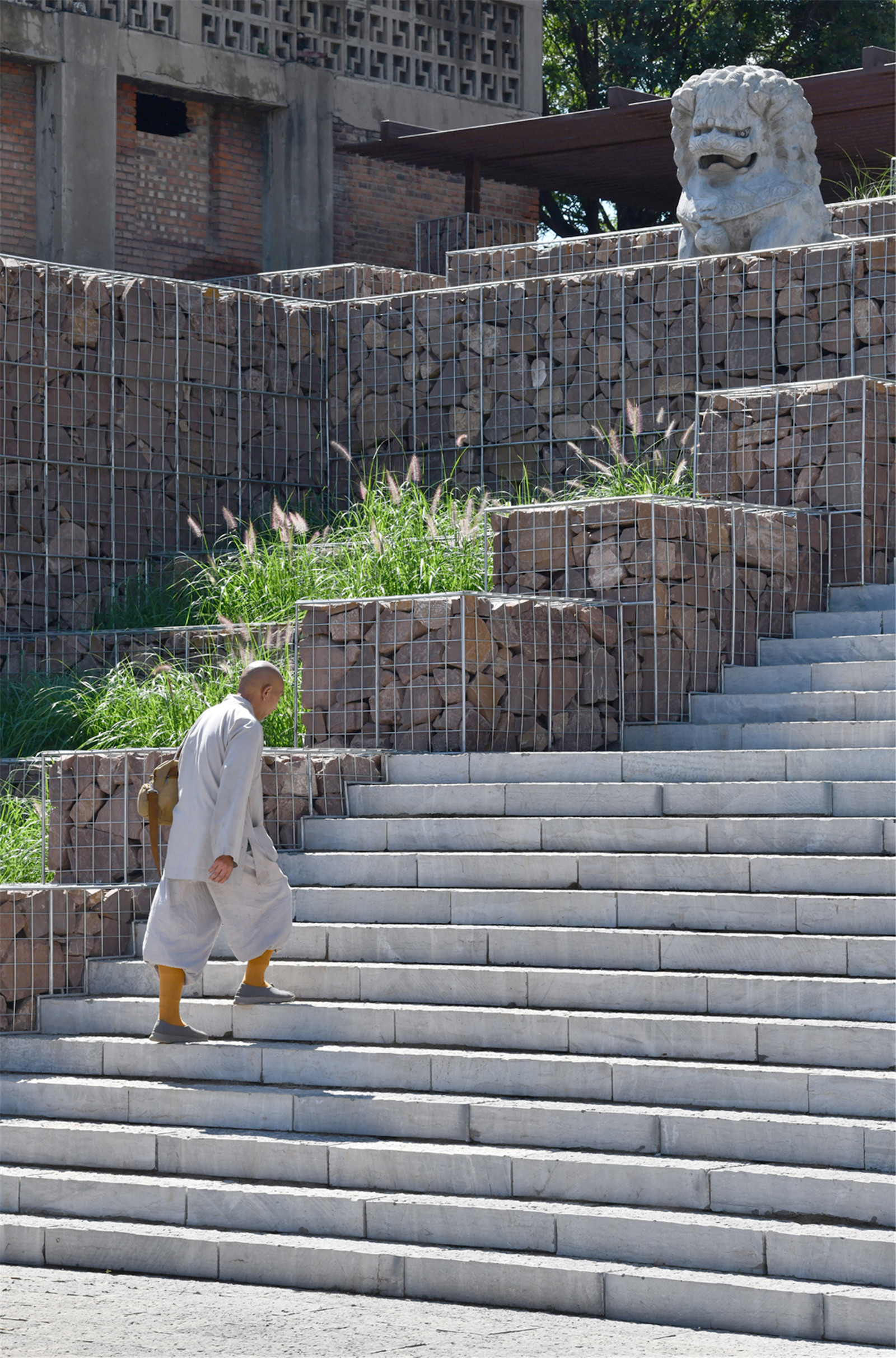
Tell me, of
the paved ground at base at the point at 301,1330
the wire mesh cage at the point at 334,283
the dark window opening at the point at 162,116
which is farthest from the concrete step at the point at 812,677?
the dark window opening at the point at 162,116

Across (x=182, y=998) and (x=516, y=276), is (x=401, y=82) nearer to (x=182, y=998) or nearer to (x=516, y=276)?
(x=516, y=276)

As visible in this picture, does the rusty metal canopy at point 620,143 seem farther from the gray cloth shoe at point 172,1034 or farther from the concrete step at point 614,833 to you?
the gray cloth shoe at point 172,1034

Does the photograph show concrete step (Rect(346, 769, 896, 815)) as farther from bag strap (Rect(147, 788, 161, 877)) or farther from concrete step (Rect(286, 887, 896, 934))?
bag strap (Rect(147, 788, 161, 877))

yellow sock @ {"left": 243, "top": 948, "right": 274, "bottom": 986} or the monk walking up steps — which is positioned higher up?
the monk walking up steps

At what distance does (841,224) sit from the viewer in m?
15.1

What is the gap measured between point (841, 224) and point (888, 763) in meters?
7.97

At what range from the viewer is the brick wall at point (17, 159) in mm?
20719

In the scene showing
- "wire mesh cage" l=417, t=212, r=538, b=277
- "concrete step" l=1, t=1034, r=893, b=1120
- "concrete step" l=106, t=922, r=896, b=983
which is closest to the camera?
"concrete step" l=1, t=1034, r=893, b=1120

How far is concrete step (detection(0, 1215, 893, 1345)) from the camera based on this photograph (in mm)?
5684

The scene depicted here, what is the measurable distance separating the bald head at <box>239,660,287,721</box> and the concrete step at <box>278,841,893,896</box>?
1.05 metres

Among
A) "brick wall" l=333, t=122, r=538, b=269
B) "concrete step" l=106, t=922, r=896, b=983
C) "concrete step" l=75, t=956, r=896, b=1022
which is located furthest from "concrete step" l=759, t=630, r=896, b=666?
"brick wall" l=333, t=122, r=538, b=269

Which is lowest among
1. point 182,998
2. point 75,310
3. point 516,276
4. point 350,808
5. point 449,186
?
point 182,998

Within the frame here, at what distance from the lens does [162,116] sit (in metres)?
22.6

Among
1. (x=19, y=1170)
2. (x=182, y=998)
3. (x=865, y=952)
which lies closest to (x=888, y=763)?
(x=865, y=952)
